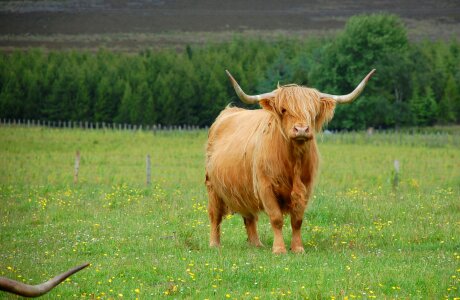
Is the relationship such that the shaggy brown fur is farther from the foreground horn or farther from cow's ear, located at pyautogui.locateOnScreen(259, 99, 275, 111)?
the foreground horn

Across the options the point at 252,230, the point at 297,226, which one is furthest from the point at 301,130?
the point at 252,230

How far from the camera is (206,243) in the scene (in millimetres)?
13836

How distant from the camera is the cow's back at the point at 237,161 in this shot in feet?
43.3

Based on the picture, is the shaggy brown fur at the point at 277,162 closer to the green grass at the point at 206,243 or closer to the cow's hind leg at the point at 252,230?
the cow's hind leg at the point at 252,230

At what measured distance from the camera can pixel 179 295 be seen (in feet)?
31.4

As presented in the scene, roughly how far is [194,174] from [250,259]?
19.6 m

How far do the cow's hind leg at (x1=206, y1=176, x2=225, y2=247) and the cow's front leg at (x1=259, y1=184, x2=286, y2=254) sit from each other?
152 cm

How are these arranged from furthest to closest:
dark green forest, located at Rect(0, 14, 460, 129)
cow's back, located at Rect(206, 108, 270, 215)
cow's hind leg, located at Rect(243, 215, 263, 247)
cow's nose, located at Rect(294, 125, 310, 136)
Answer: dark green forest, located at Rect(0, 14, 460, 129)
cow's hind leg, located at Rect(243, 215, 263, 247)
cow's back, located at Rect(206, 108, 270, 215)
cow's nose, located at Rect(294, 125, 310, 136)

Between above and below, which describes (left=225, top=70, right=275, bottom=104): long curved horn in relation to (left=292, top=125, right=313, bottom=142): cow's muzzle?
above

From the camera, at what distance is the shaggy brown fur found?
12.3m

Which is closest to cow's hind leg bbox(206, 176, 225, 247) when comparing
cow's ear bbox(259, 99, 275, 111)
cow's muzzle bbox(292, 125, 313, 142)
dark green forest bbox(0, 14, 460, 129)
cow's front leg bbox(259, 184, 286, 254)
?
cow's front leg bbox(259, 184, 286, 254)

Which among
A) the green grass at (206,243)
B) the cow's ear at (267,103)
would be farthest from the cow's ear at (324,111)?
the green grass at (206,243)

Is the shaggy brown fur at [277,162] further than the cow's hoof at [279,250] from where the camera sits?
No

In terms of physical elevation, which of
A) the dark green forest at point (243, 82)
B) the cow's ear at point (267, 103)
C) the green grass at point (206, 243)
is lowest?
the dark green forest at point (243, 82)
